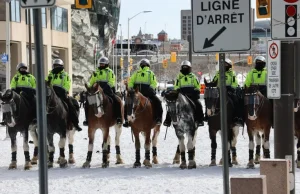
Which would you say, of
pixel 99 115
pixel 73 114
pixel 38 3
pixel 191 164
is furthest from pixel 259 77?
pixel 38 3

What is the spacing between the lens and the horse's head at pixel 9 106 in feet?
57.6

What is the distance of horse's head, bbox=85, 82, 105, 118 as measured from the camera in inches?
700

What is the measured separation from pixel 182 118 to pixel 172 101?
2.50 feet

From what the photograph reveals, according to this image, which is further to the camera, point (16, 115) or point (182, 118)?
point (16, 115)

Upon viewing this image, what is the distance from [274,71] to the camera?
11.3 meters

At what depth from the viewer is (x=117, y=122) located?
62.8 ft

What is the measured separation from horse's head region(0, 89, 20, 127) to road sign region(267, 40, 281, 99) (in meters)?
7.91

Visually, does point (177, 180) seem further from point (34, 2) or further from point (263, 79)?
point (34, 2)

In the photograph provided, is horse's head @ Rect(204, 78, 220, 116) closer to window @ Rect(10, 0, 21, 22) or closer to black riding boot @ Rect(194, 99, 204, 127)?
black riding boot @ Rect(194, 99, 204, 127)

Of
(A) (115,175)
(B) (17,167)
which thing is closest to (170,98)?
(A) (115,175)

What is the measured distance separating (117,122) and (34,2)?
11.2 m

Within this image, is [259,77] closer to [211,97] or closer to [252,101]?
[252,101]

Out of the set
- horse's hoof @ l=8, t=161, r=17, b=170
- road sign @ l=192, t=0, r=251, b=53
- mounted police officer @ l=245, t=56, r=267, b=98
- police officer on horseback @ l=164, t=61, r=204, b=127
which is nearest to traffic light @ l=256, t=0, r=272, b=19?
mounted police officer @ l=245, t=56, r=267, b=98

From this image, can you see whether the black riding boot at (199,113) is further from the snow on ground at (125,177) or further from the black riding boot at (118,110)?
the black riding boot at (118,110)
